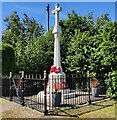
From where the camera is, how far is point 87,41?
16141 millimetres

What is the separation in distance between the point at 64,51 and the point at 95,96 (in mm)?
7401

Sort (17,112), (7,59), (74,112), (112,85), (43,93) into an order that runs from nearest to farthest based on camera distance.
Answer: (74,112) < (17,112) < (112,85) < (43,93) < (7,59)

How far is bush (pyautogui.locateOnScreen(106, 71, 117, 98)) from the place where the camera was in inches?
452

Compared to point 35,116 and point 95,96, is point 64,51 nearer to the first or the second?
point 95,96

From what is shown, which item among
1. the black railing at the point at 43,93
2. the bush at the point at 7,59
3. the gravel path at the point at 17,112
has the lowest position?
the gravel path at the point at 17,112

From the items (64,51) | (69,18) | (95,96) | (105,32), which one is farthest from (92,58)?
(69,18)

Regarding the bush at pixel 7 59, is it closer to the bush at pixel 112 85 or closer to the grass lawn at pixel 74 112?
the grass lawn at pixel 74 112

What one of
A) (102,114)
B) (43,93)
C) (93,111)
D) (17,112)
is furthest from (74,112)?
(43,93)

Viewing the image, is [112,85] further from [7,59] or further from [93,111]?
[7,59]

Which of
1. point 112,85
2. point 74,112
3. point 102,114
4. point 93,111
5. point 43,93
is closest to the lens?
point 102,114

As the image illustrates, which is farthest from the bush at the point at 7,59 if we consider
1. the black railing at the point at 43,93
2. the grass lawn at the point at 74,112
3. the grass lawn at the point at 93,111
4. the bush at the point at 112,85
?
the grass lawn at the point at 93,111

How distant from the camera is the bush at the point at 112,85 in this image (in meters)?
11.5

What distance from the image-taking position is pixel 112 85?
38.5 ft

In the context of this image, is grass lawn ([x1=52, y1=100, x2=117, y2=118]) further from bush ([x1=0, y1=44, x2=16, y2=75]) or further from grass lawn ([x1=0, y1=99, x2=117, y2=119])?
bush ([x1=0, y1=44, x2=16, y2=75])
